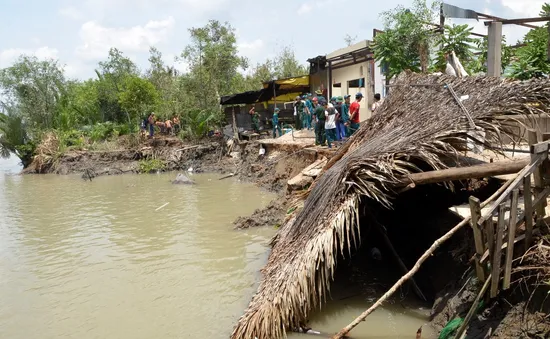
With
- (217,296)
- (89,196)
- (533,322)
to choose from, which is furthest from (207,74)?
(533,322)

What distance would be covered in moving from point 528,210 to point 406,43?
1043 centimetres

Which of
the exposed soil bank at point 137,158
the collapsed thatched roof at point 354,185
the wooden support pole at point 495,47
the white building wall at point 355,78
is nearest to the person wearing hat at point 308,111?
the white building wall at point 355,78

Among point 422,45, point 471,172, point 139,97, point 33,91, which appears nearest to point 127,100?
point 139,97

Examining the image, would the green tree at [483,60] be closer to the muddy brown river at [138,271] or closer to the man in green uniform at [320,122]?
the man in green uniform at [320,122]

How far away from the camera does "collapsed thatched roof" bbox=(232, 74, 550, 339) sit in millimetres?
4961

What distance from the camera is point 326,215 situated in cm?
541

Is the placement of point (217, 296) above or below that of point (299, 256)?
below

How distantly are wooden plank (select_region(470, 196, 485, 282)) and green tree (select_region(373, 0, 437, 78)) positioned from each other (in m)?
10.3

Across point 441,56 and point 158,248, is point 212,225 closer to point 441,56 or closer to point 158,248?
point 158,248

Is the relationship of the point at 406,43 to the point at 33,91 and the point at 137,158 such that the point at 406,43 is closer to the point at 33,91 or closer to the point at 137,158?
the point at 137,158

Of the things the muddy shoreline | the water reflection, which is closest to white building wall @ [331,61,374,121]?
the muddy shoreline

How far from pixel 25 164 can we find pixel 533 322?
90.2 feet

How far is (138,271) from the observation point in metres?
7.79

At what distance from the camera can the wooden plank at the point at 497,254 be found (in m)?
Answer: 3.84
